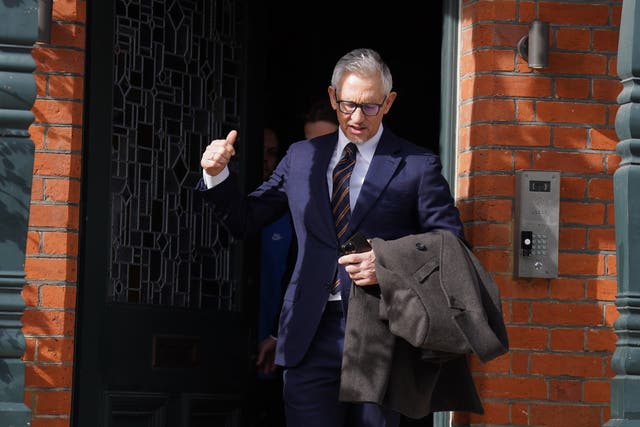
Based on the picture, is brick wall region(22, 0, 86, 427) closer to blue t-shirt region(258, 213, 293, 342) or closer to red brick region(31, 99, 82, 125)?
red brick region(31, 99, 82, 125)

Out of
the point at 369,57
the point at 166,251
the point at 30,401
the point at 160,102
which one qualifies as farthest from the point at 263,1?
the point at 30,401

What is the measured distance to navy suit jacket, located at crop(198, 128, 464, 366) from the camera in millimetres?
6078

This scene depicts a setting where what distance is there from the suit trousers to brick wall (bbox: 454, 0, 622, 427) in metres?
0.79

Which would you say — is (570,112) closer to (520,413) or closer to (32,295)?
(520,413)

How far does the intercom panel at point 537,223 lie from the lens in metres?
6.71

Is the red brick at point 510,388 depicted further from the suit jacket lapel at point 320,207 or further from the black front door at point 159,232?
the black front door at point 159,232

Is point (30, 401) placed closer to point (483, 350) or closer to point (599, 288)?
point (483, 350)

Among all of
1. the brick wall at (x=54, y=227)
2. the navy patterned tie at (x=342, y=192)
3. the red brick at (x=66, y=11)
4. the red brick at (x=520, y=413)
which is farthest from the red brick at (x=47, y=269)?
the red brick at (x=520, y=413)

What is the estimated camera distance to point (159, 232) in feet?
24.4

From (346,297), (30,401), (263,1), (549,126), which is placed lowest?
(30,401)

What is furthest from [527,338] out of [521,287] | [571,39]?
[571,39]

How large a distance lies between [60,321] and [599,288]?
7.33 ft

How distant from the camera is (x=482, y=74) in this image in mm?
6816

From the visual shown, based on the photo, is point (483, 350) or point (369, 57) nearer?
point (483, 350)
